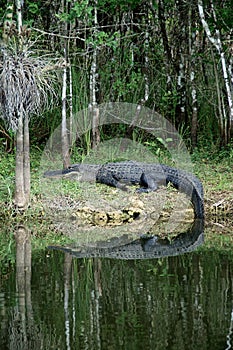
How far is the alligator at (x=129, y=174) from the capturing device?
980 centimetres

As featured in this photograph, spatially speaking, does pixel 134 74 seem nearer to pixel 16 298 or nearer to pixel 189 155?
A: pixel 189 155

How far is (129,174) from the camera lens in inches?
400

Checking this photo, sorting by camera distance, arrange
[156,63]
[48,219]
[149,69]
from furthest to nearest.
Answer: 1. [156,63]
2. [149,69]
3. [48,219]

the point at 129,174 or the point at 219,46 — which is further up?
the point at 219,46

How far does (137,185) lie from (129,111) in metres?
3.03

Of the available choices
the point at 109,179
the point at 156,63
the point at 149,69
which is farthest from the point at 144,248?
the point at 156,63

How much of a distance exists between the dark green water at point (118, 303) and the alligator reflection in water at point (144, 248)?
0.64 ft

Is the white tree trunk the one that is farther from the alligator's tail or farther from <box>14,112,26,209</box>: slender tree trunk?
<box>14,112,26,209</box>: slender tree trunk

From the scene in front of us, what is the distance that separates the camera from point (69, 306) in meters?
5.44

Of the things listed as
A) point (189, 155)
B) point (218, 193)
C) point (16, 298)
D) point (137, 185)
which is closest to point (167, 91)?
point (189, 155)

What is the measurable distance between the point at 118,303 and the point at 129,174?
4735mm

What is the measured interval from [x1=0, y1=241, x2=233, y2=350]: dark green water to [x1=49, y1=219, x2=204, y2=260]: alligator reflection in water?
7.7 inches

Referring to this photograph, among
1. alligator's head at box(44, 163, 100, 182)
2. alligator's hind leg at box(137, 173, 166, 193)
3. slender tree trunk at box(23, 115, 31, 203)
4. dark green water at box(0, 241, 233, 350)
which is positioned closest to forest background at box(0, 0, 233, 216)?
alligator's head at box(44, 163, 100, 182)

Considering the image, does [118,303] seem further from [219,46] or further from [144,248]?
[219,46]
